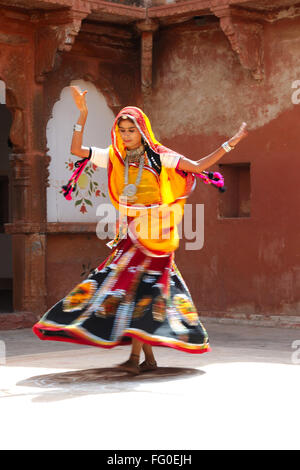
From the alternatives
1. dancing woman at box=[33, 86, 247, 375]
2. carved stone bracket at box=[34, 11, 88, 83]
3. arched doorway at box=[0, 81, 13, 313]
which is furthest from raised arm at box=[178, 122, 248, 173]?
arched doorway at box=[0, 81, 13, 313]

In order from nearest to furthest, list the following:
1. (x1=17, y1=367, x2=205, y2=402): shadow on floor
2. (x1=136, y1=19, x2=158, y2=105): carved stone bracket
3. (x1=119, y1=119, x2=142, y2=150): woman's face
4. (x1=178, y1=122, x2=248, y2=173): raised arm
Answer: (x1=17, y1=367, x2=205, y2=402): shadow on floor
(x1=178, y1=122, x2=248, y2=173): raised arm
(x1=119, y1=119, x2=142, y2=150): woman's face
(x1=136, y1=19, x2=158, y2=105): carved stone bracket

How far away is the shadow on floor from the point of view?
5.45 m

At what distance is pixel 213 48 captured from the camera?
10500 mm

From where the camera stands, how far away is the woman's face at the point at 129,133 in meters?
6.26

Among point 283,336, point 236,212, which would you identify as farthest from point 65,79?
point 283,336

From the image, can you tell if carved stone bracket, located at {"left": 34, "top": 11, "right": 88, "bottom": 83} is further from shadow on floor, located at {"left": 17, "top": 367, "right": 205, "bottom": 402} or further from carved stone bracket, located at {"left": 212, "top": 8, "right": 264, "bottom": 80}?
shadow on floor, located at {"left": 17, "top": 367, "right": 205, "bottom": 402}

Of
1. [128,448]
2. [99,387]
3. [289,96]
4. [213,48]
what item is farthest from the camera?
[213,48]

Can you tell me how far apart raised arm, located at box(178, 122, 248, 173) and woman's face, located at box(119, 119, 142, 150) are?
36 cm

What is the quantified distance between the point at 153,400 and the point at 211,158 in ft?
6.12

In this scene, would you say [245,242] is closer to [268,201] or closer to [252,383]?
[268,201]

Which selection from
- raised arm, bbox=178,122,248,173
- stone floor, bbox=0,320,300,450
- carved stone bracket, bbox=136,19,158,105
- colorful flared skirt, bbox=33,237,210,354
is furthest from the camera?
carved stone bracket, bbox=136,19,158,105

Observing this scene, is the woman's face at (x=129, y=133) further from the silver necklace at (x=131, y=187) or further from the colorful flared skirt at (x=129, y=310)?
the colorful flared skirt at (x=129, y=310)

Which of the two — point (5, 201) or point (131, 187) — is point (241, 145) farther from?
A: point (5, 201)

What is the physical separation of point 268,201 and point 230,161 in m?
0.71
